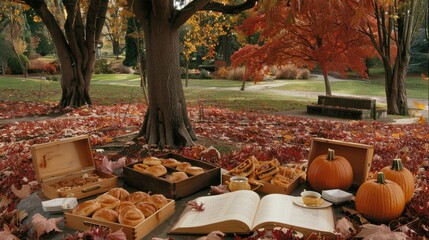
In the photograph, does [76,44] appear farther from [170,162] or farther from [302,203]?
[302,203]

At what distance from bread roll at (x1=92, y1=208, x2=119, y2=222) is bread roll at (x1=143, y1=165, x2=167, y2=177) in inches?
29.0

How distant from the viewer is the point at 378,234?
7.04ft

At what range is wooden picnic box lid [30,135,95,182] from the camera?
3148 mm

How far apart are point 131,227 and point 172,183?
676 mm

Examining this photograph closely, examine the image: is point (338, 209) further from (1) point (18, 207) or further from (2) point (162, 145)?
(2) point (162, 145)

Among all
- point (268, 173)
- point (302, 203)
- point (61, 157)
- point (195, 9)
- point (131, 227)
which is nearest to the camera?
point (131, 227)

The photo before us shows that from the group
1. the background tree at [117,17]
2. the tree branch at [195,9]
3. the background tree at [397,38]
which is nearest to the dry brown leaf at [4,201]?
the tree branch at [195,9]

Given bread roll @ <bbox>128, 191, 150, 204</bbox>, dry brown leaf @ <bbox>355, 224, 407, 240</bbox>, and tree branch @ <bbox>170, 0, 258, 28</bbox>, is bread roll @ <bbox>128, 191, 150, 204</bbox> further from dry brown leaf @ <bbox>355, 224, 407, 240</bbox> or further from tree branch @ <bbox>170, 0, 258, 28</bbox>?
tree branch @ <bbox>170, 0, 258, 28</bbox>

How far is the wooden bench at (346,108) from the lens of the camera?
1366 centimetres

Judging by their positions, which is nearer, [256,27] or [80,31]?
[80,31]

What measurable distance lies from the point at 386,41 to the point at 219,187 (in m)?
14.7

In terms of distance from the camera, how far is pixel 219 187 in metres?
3.07

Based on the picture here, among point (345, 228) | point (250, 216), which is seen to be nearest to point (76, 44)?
point (250, 216)

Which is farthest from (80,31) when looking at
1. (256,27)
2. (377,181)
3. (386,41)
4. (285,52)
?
(386,41)
